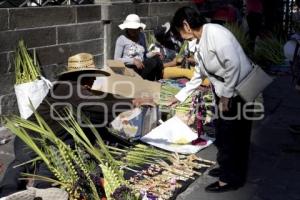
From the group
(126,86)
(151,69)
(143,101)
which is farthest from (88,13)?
(143,101)

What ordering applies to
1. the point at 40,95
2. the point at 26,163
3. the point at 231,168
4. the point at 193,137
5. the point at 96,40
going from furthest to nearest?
the point at 96,40 → the point at 40,95 → the point at 193,137 → the point at 231,168 → the point at 26,163

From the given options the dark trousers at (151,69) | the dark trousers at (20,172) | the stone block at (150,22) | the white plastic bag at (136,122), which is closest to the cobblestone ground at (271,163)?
the white plastic bag at (136,122)

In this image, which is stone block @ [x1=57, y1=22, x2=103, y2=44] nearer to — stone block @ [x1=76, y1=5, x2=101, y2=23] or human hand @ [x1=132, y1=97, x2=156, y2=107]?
stone block @ [x1=76, y1=5, x2=101, y2=23]

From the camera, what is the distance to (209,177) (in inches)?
185

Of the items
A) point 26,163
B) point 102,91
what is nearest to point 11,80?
point 102,91

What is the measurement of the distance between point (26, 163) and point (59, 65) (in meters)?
3.02

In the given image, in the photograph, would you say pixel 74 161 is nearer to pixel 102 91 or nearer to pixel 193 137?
pixel 102 91

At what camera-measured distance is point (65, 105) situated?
4.36m

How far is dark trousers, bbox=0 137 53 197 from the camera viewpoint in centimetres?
398

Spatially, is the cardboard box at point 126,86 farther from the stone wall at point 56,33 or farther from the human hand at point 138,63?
the human hand at point 138,63

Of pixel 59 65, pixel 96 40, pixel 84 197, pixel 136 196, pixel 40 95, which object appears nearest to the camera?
pixel 136 196

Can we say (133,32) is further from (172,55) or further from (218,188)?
(218,188)

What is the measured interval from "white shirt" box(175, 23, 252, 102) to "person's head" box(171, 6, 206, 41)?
78 millimetres

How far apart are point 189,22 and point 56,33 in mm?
3070
